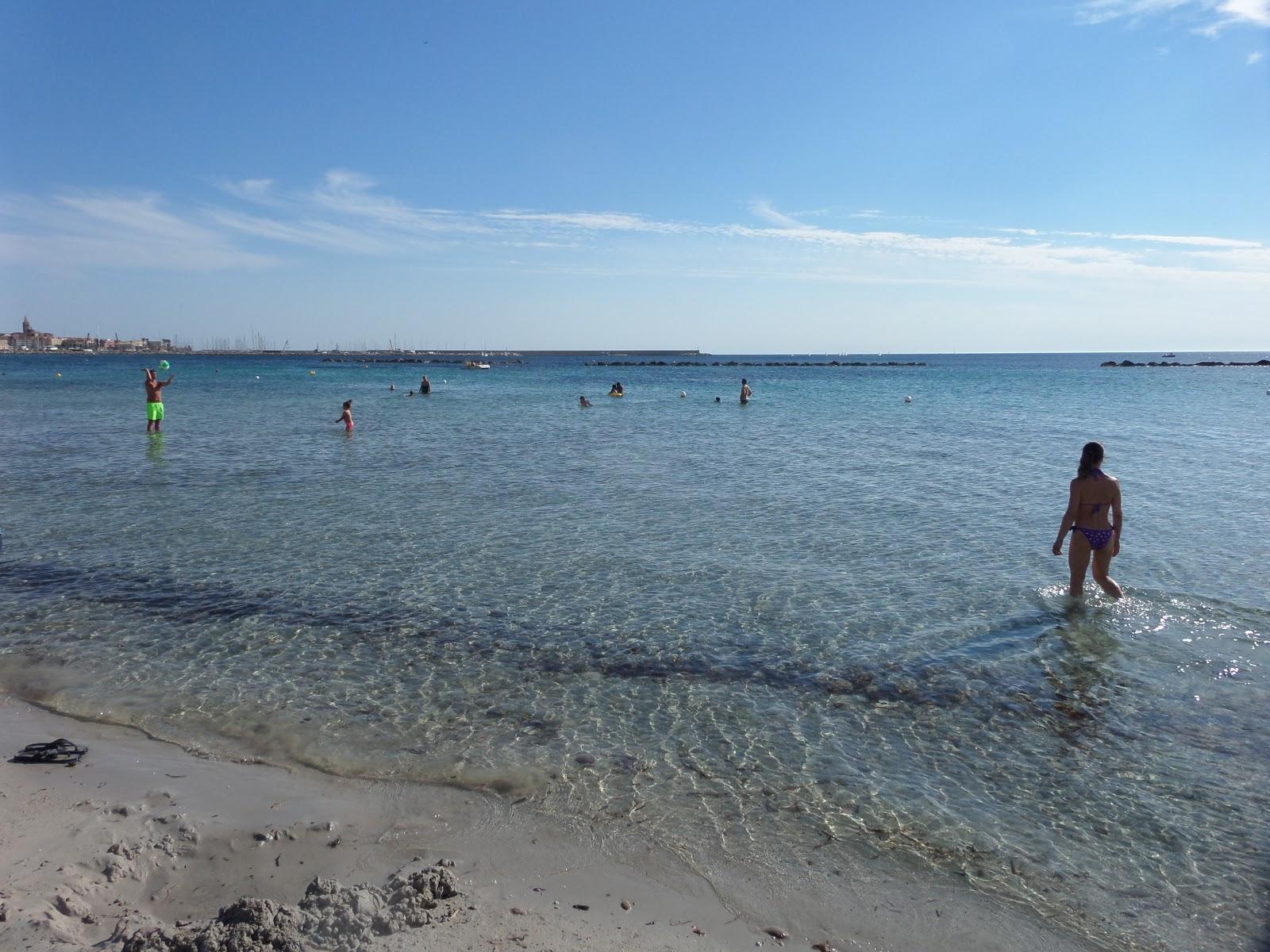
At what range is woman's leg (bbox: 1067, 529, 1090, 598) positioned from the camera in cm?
970

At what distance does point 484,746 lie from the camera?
20.6 ft

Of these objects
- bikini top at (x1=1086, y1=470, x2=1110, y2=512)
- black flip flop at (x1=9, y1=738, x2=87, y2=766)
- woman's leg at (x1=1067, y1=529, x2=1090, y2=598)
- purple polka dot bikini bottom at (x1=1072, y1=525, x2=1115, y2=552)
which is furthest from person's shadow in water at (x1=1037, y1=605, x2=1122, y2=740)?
black flip flop at (x1=9, y1=738, x2=87, y2=766)

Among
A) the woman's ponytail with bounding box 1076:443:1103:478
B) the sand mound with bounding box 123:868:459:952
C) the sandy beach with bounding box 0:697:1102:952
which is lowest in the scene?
the sandy beach with bounding box 0:697:1102:952

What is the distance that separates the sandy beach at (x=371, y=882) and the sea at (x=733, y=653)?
31cm

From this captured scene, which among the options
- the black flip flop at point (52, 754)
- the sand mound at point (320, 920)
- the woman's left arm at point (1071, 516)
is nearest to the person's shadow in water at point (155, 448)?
the black flip flop at point (52, 754)

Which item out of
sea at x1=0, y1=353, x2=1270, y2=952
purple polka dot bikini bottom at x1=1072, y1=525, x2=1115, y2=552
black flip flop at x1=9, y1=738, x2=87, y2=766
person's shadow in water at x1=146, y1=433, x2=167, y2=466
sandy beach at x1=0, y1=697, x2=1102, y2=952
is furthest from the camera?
person's shadow in water at x1=146, y1=433, x2=167, y2=466

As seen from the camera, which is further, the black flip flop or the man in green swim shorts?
the man in green swim shorts

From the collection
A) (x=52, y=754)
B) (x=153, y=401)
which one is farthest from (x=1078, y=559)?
(x=153, y=401)

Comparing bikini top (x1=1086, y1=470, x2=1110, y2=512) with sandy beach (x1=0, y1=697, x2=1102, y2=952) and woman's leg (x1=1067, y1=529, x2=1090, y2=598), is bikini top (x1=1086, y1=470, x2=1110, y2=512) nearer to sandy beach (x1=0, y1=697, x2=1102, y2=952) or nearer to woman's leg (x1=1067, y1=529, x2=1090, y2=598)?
woman's leg (x1=1067, y1=529, x2=1090, y2=598)

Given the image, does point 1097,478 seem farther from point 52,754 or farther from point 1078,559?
point 52,754

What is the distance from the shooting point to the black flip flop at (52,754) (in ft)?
18.9

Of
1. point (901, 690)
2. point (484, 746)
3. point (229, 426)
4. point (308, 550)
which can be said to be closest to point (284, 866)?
point (484, 746)

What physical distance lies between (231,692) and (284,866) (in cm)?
305

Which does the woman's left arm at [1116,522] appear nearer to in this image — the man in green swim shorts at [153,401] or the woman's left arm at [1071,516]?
the woman's left arm at [1071,516]
